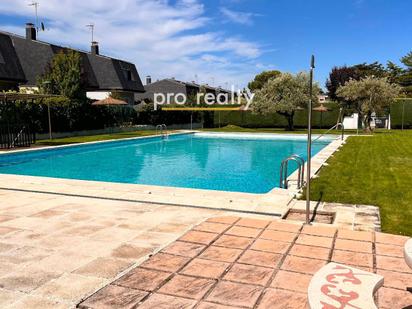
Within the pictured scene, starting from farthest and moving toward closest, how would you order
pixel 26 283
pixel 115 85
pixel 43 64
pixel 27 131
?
1. pixel 115 85
2. pixel 43 64
3. pixel 27 131
4. pixel 26 283

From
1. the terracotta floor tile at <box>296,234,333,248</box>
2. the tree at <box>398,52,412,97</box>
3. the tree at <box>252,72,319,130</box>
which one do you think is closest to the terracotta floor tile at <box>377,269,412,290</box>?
the terracotta floor tile at <box>296,234,333,248</box>

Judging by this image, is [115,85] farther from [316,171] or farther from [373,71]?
[373,71]

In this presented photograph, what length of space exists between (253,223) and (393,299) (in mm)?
2509

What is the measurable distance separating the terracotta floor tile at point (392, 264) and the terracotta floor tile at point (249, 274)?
3.84 ft

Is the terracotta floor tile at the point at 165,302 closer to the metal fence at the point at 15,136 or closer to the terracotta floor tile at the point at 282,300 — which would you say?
the terracotta floor tile at the point at 282,300

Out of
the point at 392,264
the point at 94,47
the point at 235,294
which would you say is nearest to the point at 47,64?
the point at 94,47

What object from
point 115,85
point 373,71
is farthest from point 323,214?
point 373,71

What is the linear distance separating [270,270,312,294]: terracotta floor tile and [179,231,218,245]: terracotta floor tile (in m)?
1.19

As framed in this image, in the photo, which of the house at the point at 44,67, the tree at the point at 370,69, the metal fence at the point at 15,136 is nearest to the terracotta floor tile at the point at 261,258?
the metal fence at the point at 15,136

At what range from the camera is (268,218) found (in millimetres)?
5934

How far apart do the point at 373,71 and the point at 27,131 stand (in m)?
50.8

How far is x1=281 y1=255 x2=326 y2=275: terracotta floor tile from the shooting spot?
3928 mm

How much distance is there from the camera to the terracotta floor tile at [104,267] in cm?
385

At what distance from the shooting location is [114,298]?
10.9ft
